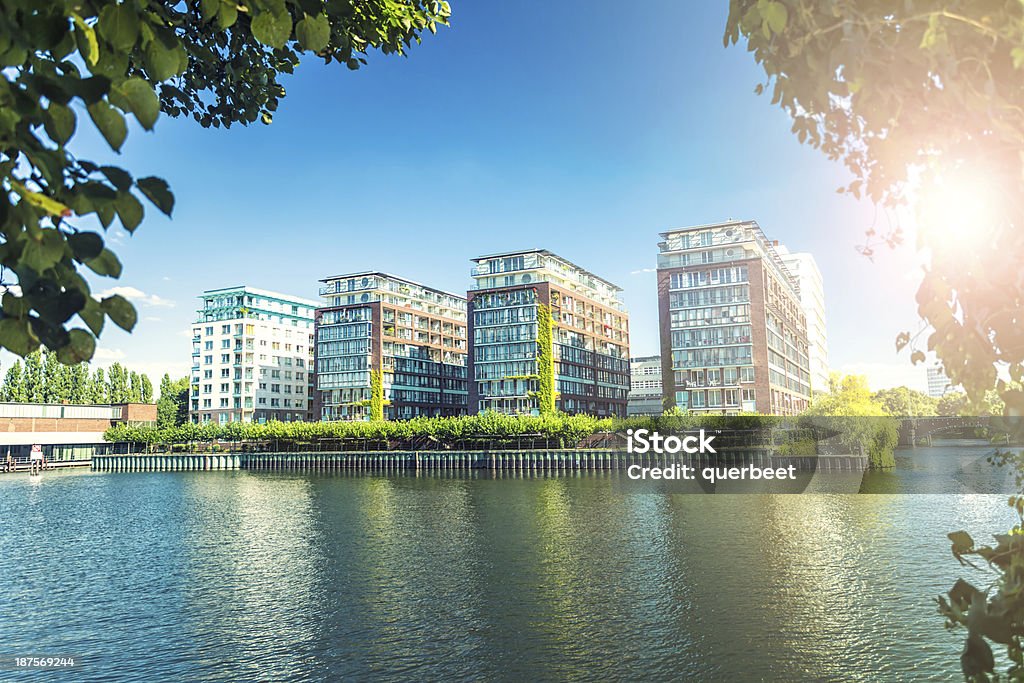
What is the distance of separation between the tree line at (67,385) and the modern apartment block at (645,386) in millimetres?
99793

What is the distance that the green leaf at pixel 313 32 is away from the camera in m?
3.79

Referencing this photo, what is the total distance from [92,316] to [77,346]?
185 mm

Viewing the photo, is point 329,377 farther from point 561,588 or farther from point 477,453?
point 561,588

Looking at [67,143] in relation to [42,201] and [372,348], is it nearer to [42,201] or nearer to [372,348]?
[42,201]

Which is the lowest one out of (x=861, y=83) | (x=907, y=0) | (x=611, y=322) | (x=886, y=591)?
(x=886, y=591)

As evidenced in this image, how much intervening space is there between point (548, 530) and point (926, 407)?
156 metres

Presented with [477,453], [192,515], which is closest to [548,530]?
[192,515]

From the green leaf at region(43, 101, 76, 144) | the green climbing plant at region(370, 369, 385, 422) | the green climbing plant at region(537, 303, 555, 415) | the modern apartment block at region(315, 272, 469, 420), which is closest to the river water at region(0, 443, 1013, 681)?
the green leaf at region(43, 101, 76, 144)

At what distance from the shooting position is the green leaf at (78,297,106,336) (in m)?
3.07

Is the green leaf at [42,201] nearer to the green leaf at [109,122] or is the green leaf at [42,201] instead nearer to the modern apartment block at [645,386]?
the green leaf at [109,122]

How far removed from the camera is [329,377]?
133 meters

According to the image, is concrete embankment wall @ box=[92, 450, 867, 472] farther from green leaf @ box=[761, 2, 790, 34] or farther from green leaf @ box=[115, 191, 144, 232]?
green leaf @ box=[115, 191, 144, 232]

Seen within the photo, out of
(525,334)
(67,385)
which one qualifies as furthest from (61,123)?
(67,385)

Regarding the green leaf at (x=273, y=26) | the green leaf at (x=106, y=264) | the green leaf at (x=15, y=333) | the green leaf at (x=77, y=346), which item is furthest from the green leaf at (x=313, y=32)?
the green leaf at (x=15, y=333)
